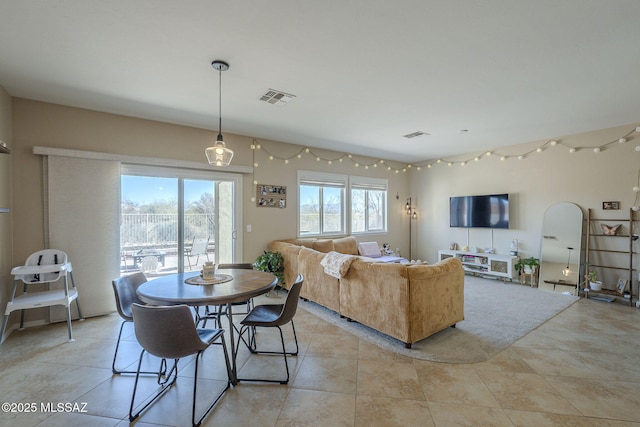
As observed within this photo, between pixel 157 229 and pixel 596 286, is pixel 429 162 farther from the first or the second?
pixel 157 229

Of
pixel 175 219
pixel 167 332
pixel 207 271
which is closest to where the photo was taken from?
pixel 167 332

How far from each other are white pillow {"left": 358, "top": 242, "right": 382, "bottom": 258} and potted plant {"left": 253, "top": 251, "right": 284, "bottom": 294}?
1998mm

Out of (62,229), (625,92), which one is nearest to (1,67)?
(62,229)

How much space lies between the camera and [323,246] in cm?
553

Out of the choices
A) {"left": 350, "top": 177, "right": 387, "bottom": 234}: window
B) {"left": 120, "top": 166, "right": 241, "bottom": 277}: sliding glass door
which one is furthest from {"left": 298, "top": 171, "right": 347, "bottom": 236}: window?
{"left": 120, "top": 166, "right": 241, "bottom": 277}: sliding glass door

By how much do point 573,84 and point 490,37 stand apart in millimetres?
1580

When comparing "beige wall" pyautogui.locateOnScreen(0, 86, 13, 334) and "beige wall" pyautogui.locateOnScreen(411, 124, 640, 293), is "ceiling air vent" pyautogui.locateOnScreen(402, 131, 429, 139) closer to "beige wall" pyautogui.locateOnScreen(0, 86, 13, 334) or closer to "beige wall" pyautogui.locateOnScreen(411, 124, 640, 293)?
"beige wall" pyautogui.locateOnScreen(411, 124, 640, 293)

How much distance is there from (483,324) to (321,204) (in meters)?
3.69

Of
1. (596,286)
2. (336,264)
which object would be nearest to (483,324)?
(336,264)

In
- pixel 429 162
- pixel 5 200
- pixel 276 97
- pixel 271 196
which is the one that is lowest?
pixel 5 200

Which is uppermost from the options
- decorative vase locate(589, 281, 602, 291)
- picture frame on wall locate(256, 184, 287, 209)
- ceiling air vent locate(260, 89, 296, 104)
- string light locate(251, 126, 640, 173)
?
ceiling air vent locate(260, 89, 296, 104)

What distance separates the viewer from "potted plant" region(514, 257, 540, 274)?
5.32m

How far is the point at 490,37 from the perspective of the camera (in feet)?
7.43

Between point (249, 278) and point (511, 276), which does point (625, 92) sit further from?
point (249, 278)
